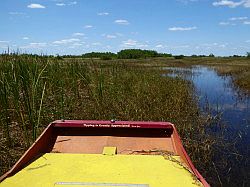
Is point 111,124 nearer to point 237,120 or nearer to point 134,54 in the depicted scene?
point 237,120

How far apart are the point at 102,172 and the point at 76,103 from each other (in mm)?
5325

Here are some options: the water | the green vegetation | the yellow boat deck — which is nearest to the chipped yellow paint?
the yellow boat deck

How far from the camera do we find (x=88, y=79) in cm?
1007

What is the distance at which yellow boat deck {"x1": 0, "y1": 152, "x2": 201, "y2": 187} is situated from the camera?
3.22m

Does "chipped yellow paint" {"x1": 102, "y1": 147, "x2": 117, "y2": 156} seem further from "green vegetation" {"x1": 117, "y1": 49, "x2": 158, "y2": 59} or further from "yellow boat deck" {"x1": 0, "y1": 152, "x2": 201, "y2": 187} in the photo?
"green vegetation" {"x1": 117, "y1": 49, "x2": 158, "y2": 59}

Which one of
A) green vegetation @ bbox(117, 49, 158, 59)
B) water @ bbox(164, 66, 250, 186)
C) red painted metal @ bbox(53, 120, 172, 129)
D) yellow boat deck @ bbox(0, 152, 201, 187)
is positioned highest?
green vegetation @ bbox(117, 49, 158, 59)

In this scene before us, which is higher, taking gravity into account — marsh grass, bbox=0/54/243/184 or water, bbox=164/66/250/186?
marsh grass, bbox=0/54/243/184

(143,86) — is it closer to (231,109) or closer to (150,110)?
(150,110)

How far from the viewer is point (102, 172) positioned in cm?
349

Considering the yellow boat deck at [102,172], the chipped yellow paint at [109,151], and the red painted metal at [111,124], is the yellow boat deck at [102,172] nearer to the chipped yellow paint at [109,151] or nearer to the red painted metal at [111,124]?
the chipped yellow paint at [109,151]

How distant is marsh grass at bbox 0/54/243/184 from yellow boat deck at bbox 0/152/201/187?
1.38 m

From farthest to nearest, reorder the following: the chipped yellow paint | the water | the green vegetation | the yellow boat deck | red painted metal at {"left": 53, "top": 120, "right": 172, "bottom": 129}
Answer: the green vegetation
the water
red painted metal at {"left": 53, "top": 120, "right": 172, "bottom": 129}
the chipped yellow paint
the yellow boat deck

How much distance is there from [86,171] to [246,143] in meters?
4.58

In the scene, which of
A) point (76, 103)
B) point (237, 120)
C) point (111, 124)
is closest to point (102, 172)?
point (111, 124)
